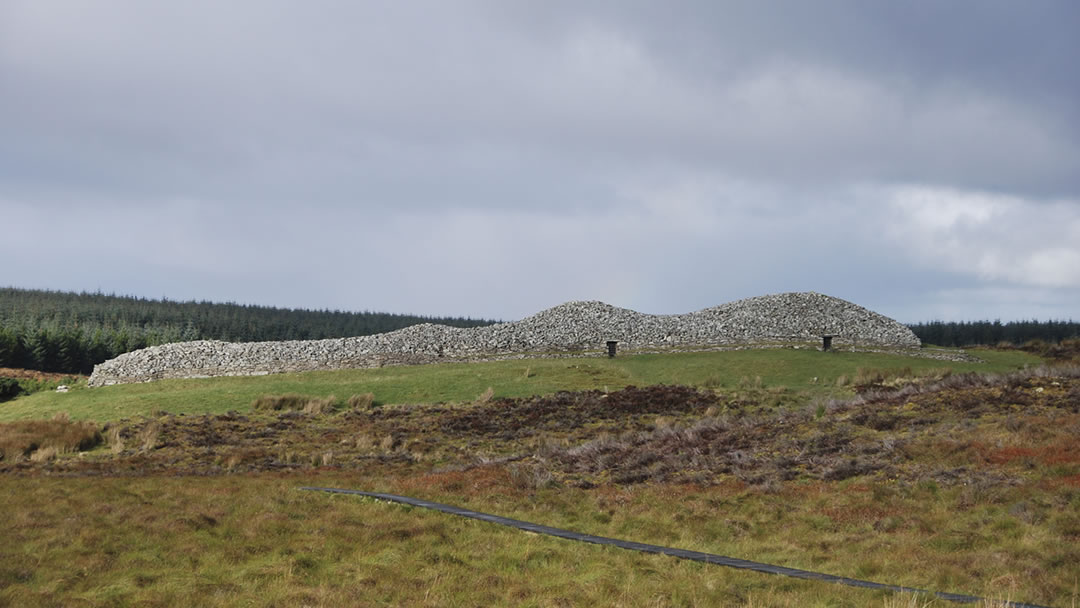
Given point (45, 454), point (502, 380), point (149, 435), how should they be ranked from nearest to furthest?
point (45, 454)
point (149, 435)
point (502, 380)

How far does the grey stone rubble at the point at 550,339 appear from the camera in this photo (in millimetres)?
61500

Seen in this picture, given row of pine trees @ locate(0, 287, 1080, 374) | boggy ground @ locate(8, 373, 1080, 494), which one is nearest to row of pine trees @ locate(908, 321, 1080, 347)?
row of pine trees @ locate(0, 287, 1080, 374)

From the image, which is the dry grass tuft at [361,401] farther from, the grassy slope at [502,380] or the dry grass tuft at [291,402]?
the dry grass tuft at [291,402]

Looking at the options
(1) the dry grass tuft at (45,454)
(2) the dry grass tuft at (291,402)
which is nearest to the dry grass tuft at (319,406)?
(2) the dry grass tuft at (291,402)

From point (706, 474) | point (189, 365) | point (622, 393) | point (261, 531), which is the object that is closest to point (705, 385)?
point (622, 393)

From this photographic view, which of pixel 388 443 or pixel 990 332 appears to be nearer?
pixel 388 443

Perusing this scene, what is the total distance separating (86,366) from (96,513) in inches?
4258

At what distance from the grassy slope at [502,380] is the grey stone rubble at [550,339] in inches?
247

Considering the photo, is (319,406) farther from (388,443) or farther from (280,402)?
(388,443)

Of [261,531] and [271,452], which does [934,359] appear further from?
[261,531]

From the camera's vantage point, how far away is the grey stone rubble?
6150 cm

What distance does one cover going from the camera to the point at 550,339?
2547 inches

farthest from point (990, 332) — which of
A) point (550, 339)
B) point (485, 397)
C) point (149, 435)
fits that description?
point (149, 435)

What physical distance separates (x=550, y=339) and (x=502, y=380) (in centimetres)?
1627
